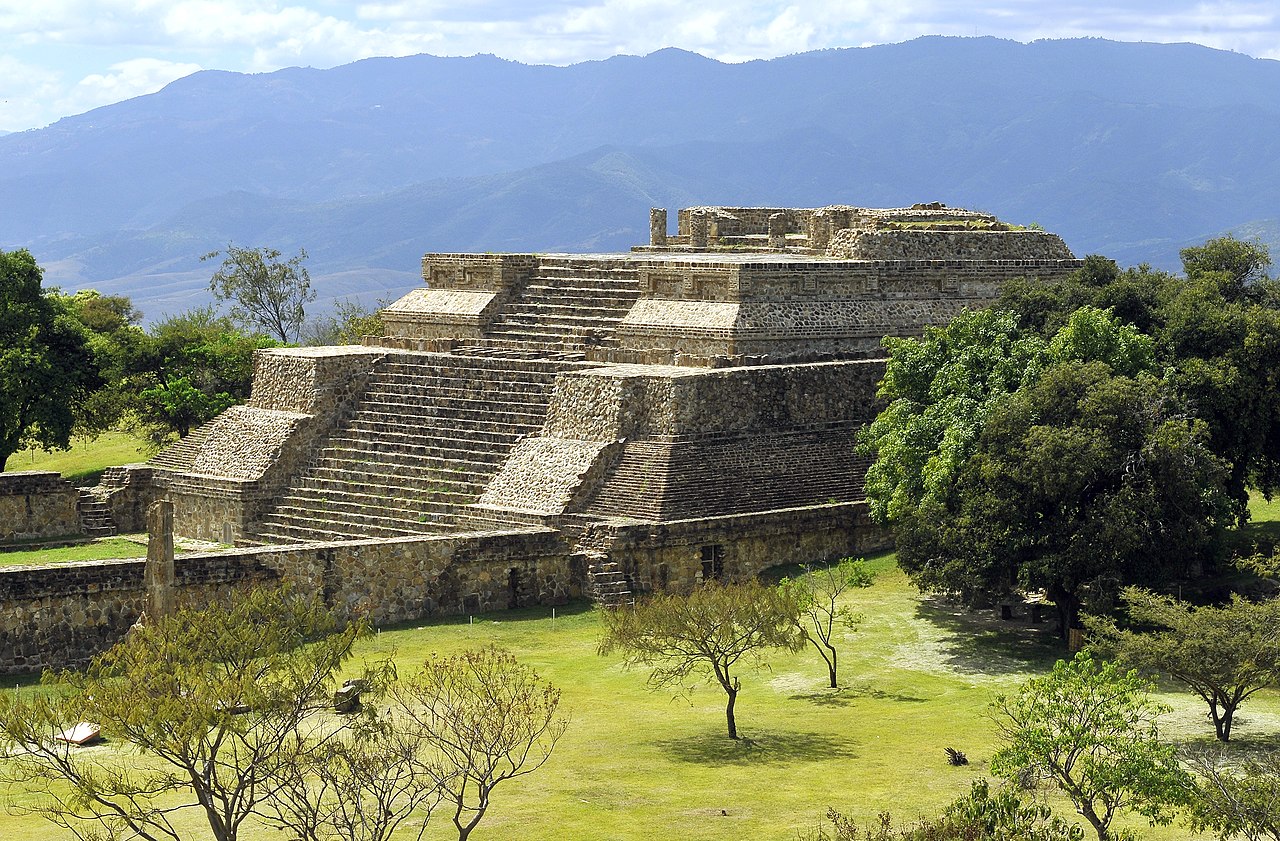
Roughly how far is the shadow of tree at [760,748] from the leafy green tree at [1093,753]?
9.51 ft

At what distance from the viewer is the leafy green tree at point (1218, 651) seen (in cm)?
1938

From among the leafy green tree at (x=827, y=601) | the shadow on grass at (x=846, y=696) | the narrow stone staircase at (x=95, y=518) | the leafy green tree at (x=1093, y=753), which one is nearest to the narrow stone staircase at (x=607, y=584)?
the leafy green tree at (x=827, y=601)

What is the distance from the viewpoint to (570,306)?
3428 cm

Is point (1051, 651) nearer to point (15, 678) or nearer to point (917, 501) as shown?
point (917, 501)

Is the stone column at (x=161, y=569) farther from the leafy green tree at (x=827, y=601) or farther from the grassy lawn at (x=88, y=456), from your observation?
the grassy lawn at (x=88, y=456)

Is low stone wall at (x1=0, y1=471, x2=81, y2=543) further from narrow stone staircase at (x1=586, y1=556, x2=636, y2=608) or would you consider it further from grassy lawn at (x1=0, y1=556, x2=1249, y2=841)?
narrow stone staircase at (x1=586, y1=556, x2=636, y2=608)

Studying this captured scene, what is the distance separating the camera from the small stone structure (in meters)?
26.2

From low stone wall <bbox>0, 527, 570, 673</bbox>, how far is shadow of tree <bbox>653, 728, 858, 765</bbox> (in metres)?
6.54

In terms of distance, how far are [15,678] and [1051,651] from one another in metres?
Result: 12.1

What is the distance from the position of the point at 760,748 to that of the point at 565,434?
10262 mm

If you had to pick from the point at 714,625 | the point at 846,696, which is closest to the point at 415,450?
the point at 846,696

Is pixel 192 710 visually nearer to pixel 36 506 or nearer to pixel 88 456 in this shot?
pixel 36 506

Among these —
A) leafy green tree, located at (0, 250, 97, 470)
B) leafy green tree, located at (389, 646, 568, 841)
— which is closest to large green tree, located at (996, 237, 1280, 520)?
leafy green tree, located at (389, 646, 568, 841)

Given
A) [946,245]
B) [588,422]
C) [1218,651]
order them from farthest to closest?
[946,245], [588,422], [1218,651]
